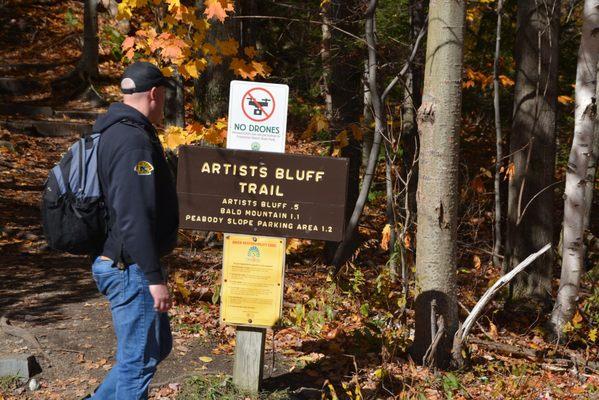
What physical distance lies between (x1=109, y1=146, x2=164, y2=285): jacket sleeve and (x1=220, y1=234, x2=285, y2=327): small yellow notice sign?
4.62 feet

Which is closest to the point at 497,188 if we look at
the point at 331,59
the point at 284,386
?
the point at 331,59

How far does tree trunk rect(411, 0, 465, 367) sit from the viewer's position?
5.98 meters

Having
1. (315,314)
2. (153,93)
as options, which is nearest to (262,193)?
(153,93)

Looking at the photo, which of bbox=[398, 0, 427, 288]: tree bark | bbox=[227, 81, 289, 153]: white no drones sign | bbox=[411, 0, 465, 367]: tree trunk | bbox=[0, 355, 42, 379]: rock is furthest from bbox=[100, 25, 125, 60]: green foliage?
bbox=[227, 81, 289, 153]: white no drones sign

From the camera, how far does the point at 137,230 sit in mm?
3859

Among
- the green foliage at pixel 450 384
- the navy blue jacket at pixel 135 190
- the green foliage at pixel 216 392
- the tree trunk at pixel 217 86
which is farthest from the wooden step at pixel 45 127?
the navy blue jacket at pixel 135 190

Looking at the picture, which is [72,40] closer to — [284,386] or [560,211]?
[560,211]

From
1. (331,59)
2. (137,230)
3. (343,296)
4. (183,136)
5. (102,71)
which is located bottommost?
(343,296)

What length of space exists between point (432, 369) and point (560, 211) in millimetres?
10598

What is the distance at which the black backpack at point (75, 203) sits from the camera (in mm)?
3977

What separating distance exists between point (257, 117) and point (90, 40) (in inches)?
568

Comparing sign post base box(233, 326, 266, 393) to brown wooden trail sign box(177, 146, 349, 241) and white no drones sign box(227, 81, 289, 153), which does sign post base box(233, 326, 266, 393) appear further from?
white no drones sign box(227, 81, 289, 153)

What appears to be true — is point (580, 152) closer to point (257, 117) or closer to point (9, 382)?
point (257, 117)

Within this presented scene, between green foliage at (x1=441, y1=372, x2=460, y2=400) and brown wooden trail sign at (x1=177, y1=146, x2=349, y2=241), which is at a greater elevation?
brown wooden trail sign at (x1=177, y1=146, x2=349, y2=241)
